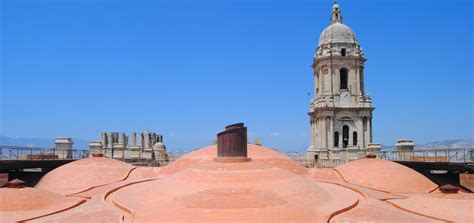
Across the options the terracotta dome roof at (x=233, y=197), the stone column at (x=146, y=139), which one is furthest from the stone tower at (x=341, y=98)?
the terracotta dome roof at (x=233, y=197)

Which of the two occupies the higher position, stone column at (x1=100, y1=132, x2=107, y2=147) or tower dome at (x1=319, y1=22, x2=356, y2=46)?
tower dome at (x1=319, y1=22, x2=356, y2=46)

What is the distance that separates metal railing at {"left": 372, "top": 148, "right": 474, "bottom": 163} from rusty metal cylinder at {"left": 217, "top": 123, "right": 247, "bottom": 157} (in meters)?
12.4

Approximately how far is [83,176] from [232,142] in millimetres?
11032

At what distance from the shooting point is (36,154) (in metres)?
29.4

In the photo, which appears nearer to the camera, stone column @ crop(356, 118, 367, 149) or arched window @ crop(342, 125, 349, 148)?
stone column @ crop(356, 118, 367, 149)

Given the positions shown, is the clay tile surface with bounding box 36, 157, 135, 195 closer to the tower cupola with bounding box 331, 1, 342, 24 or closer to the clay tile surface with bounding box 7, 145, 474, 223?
the clay tile surface with bounding box 7, 145, 474, 223

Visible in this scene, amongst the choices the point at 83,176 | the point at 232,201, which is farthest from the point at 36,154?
the point at 232,201

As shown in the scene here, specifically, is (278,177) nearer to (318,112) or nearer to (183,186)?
(183,186)

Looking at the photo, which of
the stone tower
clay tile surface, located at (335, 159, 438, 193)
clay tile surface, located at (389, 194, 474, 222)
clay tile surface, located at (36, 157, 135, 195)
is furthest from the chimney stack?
the stone tower

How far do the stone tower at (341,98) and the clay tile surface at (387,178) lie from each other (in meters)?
10.5

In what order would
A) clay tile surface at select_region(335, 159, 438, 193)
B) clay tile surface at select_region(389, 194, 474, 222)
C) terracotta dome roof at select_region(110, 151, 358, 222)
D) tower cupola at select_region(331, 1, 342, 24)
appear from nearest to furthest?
terracotta dome roof at select_region(110, 151, 358, 222) → clay tile surface at select_region(389, 194, 474, 222) → clay tile surface at select_region(335, 159, 438, 193) → tower cupola at select_region(331, 1, 342, 24)

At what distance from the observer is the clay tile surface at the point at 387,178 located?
2370 centimetres

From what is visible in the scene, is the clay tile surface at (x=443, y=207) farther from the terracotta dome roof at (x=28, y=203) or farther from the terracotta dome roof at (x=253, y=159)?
the terracotta dome roof at (x=28, y=203)

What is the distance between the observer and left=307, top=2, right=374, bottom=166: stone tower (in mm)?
37406
